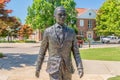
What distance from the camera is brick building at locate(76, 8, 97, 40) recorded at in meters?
81.9

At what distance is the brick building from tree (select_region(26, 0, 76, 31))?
19670 millimetres

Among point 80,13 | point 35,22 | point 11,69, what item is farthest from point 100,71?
point 80,13

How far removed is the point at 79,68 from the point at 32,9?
5748 cm

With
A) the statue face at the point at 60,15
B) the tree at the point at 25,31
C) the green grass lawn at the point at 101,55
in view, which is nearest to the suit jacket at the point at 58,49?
the statue face at the point at 60,15

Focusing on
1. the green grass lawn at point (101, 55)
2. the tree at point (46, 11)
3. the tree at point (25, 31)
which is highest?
the tree at point (46, 11)

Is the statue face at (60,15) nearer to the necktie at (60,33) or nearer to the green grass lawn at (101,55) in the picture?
the necktie at (60,33)

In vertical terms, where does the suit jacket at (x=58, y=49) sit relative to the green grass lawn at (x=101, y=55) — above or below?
above

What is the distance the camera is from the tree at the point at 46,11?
6009 cm

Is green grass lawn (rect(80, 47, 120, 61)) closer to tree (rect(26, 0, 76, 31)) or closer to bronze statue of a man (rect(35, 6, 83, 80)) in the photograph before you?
bronze statue of a man (rect(35, 6, 83, 80))

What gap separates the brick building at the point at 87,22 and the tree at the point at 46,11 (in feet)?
64.5

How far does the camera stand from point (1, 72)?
625 inches

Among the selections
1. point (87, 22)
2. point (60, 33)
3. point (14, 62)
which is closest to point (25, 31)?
point (87, 22)

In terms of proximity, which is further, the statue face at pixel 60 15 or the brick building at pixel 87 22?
the brick building at pixel 87 22

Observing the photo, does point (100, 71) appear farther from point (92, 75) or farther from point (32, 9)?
point (32, 9)
